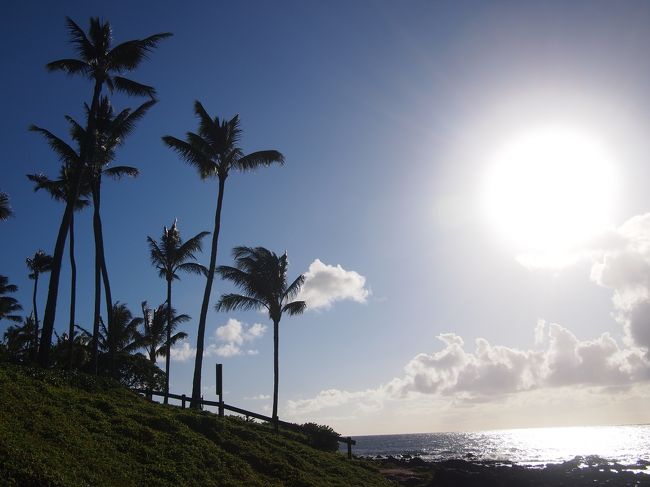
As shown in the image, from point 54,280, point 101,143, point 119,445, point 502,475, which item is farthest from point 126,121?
point 502,475

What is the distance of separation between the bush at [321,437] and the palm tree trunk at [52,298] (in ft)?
45.9

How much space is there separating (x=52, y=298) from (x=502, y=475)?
3202 cm

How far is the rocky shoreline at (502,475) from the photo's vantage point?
30859 millimetres

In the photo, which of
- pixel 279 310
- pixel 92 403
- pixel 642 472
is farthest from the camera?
pixel 642 472

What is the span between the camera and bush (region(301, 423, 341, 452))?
91.4ft

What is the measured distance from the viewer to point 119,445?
45.0 feet

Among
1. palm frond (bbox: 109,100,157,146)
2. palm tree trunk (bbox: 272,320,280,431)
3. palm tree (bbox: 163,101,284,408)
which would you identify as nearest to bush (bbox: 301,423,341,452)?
palm tree trunk (bbox: 272,320,280,431)

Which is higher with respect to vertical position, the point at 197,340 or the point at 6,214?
the point at 6,214

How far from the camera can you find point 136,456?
13.6m

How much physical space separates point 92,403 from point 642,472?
5160cm

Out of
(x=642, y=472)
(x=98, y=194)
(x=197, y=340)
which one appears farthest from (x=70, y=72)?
(x=642, y=472)

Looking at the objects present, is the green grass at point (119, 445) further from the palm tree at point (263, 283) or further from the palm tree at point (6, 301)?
the palm tree at point (6, 301)

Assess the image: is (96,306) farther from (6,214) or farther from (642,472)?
(642,472)

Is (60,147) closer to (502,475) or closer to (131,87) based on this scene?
(131,87)
